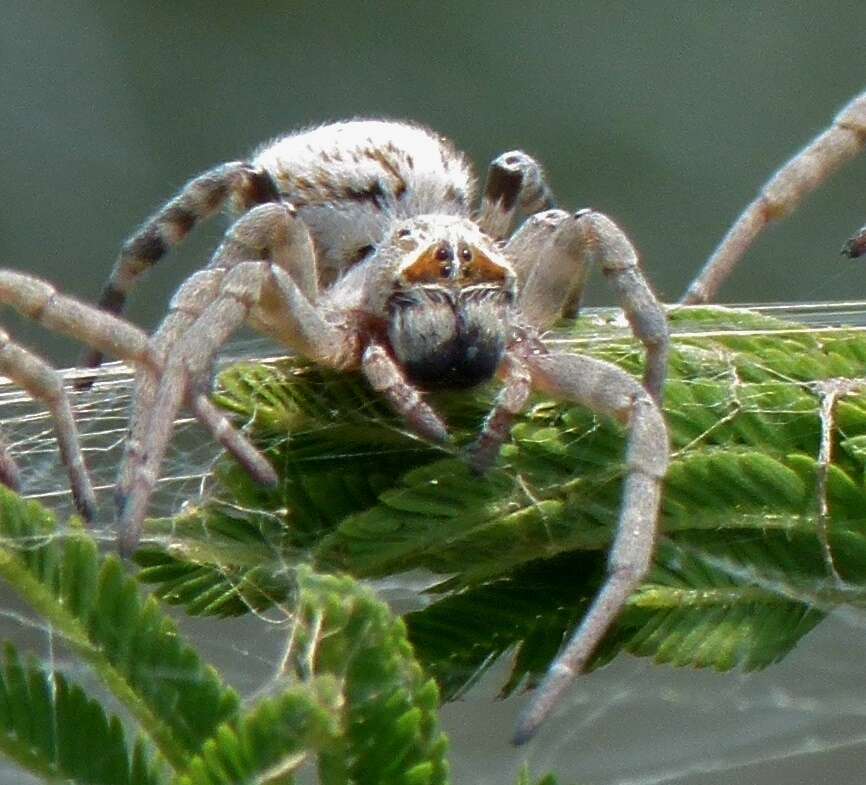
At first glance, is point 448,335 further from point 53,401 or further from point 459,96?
point 459,96

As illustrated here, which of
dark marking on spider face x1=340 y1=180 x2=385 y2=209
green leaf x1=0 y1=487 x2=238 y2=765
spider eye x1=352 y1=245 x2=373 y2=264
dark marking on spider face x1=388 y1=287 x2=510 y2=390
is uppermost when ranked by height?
green leaf x1=0 y1=487 x2=238 y2=765

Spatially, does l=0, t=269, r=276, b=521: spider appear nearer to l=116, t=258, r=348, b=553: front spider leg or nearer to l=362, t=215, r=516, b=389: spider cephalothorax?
l=116, t=258, r=348, b=553: front spider leg

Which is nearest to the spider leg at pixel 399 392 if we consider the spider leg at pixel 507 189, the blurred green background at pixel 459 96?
the spider leg at pixel 507 189

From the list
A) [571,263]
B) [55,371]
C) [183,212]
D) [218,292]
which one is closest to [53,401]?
[55,371]

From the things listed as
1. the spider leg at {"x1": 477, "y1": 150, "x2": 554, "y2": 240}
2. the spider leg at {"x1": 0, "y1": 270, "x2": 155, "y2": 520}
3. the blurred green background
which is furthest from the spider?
the blurred green background

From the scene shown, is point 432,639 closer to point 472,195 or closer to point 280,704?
point 280,704

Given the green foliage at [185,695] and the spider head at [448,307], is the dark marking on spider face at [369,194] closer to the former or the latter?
the spider head at [448,307]
